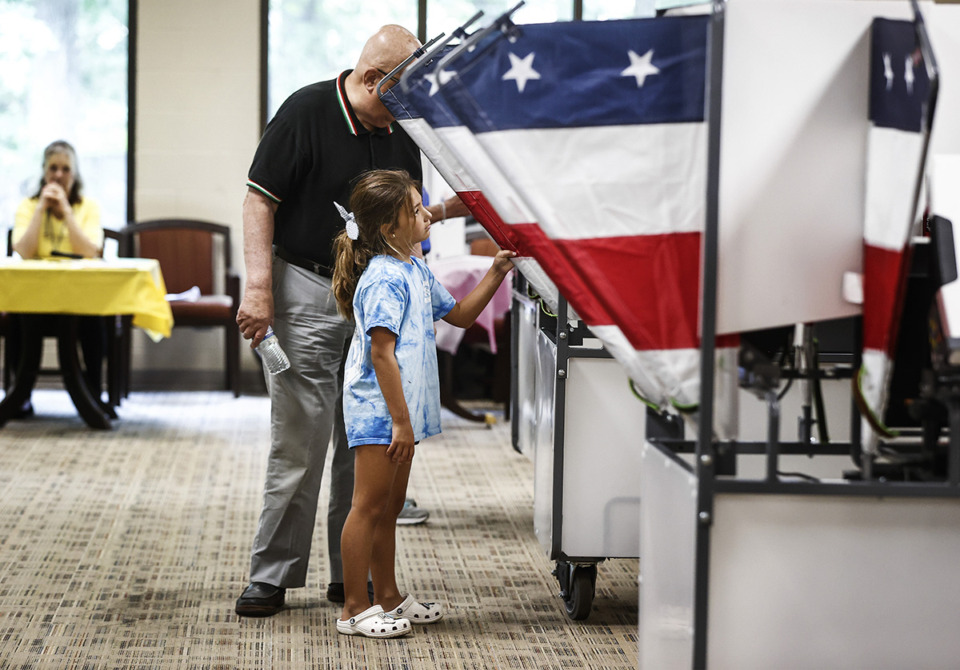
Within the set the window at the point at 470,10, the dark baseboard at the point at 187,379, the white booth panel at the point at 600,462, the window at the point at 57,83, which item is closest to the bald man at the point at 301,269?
the white booth panel at the point at 600,462

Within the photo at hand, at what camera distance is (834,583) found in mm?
1417

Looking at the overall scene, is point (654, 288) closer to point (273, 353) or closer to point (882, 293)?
point (882, 293)

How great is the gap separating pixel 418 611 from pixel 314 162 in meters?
→ 1.04

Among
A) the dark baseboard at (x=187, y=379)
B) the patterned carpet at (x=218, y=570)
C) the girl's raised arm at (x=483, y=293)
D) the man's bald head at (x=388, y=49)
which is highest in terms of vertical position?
the man's bald head at (x=388, y=49)

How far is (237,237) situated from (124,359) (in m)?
1.04

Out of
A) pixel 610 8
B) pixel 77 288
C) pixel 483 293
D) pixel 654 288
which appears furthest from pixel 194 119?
pixel 654 288

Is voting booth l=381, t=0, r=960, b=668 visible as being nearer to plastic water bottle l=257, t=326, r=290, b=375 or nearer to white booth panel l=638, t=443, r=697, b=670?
white booth panel l=638, t=443, r=697, b=670

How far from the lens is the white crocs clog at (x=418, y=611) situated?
2.36 metres

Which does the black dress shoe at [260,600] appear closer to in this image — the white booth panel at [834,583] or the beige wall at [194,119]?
the white booth panel at [834,583]

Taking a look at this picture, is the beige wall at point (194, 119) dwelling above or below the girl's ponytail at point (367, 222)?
above

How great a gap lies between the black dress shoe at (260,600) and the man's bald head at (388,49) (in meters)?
1.22

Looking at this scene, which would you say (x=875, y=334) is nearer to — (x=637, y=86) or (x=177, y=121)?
(x=637, y=86)

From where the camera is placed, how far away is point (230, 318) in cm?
562

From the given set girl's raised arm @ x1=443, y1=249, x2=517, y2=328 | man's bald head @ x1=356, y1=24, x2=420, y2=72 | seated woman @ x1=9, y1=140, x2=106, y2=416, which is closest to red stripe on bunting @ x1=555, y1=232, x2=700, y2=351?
girl's raised arm @ x1=443, y1=249, x2=517, y2=328
